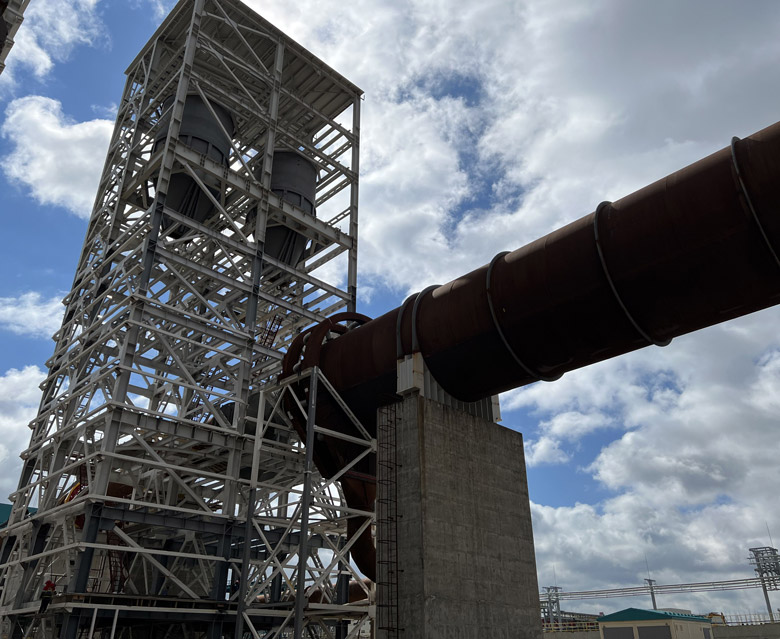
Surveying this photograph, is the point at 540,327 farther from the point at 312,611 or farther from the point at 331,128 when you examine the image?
the point at 331,128

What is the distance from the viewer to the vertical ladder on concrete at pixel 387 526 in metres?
15.8

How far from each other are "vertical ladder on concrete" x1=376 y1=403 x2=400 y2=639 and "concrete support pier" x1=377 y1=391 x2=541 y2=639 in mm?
28

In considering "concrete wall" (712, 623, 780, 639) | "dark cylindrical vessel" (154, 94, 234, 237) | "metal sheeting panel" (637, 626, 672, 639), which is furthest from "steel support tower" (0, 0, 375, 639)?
"concrete wall" (712, 623, 780, 639)

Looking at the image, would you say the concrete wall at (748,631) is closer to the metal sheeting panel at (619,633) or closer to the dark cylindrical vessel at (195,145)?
the metal sheeting panel at (619,633)

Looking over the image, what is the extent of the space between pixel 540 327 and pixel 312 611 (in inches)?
399

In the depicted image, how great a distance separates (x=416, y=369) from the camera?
59.8ft

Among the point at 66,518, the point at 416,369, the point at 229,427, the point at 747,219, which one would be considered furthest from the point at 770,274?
the point at 66,518

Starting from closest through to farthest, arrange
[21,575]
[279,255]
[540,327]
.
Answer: [540,327], [21,575], [279,255]

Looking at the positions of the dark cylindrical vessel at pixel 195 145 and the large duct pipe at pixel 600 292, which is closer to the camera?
the large duct pipe at pixel 600 292

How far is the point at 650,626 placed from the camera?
51375 mm

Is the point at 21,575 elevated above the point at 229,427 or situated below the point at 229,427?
below

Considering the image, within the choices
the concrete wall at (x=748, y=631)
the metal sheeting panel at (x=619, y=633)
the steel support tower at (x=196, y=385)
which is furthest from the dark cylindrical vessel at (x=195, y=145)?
the concrete wall at (x=748, y=631)

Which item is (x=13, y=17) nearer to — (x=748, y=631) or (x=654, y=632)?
(x=654, y=632)

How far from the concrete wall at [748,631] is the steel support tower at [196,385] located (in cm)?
3926
